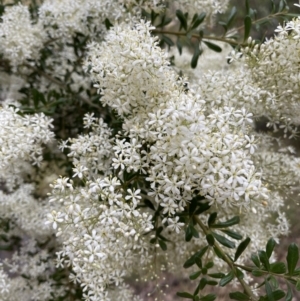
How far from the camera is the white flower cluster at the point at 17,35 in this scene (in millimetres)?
1446

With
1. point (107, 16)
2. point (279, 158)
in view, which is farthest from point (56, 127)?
point (279, 158)

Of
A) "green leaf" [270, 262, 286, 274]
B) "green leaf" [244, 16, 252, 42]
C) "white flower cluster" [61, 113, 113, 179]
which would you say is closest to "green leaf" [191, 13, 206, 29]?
"green leaf" [244, 16, 252, 42]

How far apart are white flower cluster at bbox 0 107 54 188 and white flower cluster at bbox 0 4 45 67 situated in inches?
12.1

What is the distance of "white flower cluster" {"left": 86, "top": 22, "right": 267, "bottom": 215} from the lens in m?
0.86

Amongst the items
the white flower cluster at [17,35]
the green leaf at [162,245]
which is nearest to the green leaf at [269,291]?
the green leaf at [162,245]

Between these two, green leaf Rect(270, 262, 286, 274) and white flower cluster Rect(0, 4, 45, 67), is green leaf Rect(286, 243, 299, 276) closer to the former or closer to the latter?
green leaf Rect(270, 262, 286, 274)

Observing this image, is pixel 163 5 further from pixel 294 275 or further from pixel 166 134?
pixel 294 275

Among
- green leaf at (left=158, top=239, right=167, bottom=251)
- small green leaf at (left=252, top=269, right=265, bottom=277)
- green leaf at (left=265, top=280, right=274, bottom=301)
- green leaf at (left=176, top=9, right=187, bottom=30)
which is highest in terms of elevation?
green leaf at (left=176, top=9, right=187, bottom=30)

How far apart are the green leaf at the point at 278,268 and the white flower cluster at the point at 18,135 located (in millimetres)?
641

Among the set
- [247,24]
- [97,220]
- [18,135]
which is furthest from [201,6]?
[97,220]

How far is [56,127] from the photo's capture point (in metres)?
1.70

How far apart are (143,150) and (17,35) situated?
0.72 m

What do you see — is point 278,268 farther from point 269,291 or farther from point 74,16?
point 74,16

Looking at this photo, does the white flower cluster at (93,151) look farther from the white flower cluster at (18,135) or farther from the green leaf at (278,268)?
the green leaf at (278,268)
